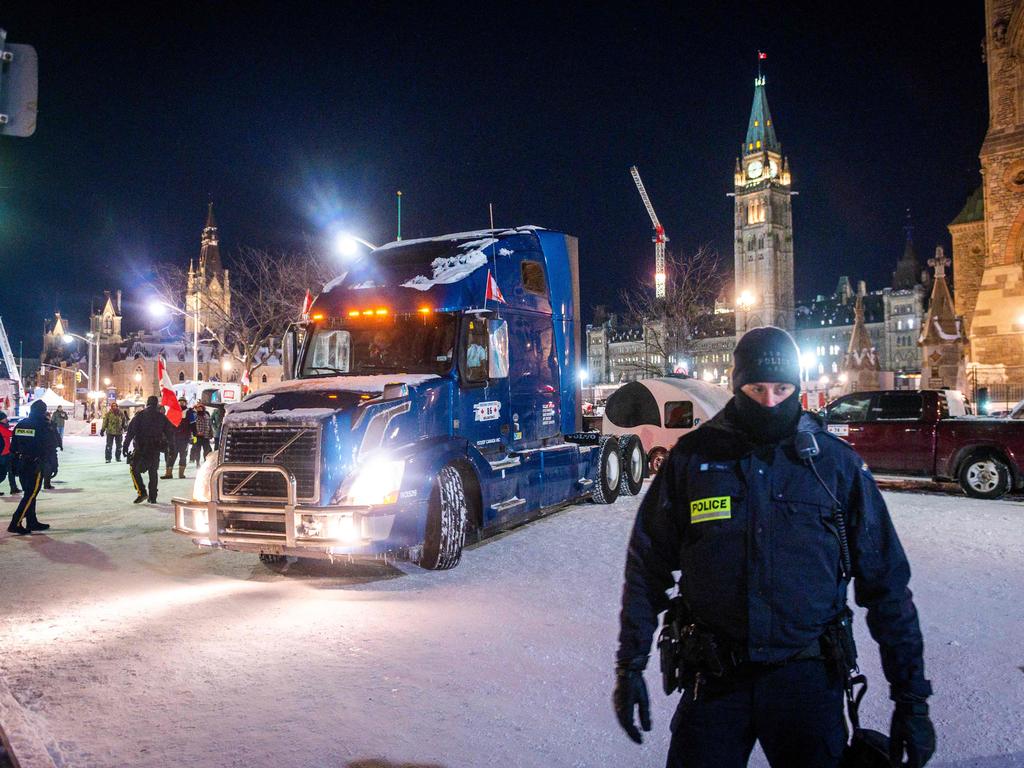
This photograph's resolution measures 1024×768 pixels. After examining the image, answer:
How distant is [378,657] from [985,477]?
13.0 meters

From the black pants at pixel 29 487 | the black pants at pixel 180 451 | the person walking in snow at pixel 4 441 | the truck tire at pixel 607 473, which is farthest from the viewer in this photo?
the black pants at pixel 180 451

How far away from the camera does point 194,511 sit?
28.0ft

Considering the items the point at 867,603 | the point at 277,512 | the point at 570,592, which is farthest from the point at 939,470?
the point at 867,603

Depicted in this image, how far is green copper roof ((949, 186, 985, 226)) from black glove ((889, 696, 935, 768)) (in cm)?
4640

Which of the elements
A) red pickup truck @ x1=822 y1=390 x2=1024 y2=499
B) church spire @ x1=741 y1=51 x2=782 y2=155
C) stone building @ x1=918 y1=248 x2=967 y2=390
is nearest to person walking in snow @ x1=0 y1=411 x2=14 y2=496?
red pickup truck @ x1=822 y1=390 x2=1024 y2=499

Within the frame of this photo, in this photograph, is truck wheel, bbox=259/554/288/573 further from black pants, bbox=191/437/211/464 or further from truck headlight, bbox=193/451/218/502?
black pants, bbox=191/437/211/464

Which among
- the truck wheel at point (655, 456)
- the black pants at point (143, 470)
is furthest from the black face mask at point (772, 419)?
the truck wheel at point (655, 456)

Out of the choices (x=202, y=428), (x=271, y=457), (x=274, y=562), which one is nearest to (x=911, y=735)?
(x=271, y=457)

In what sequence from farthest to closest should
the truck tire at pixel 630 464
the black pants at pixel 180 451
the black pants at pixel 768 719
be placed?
the black pants at pixel 180 451, the truck tire at pixel 630 464, the black pants at pixel 768 719

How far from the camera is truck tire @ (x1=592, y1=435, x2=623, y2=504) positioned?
13680mm

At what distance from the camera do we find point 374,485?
809 centimetres

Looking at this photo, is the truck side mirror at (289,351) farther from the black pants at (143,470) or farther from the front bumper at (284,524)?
the black pants at (143,470)

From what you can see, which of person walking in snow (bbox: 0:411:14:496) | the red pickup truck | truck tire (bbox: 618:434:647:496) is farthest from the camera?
person walking in snow (bbox: 0:411:14:496)

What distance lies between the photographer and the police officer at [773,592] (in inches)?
110
